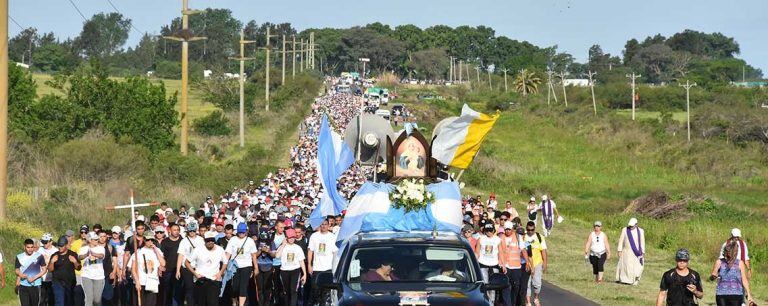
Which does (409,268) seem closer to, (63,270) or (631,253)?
(63,270)

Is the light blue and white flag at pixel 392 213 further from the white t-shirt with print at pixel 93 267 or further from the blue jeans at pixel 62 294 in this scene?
the blue jeans at pixel 62 294

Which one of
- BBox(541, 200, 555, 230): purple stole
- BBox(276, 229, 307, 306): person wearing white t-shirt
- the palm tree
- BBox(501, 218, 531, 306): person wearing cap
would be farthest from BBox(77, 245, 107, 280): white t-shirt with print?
the palm tree

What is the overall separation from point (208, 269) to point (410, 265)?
548cm

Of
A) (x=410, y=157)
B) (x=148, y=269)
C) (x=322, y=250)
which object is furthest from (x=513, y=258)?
(x=148, y=269)

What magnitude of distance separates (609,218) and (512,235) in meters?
31.6

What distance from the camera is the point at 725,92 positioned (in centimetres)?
13250

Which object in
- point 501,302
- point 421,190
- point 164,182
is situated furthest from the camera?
point 164,182

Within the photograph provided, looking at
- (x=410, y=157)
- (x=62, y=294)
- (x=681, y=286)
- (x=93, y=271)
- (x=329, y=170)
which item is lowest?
(x=62, y=294)

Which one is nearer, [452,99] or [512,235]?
[512,235]

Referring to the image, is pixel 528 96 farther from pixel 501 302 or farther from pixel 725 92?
pixel 501 302

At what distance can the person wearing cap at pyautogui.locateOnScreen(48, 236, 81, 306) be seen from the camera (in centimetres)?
1764

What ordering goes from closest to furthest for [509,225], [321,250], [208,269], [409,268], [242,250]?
[409,268] < [208,269] < [242,250] < [321,250] < [509,225]

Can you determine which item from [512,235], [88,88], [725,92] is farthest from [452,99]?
[512,235]

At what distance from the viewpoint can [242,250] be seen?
18.4m
